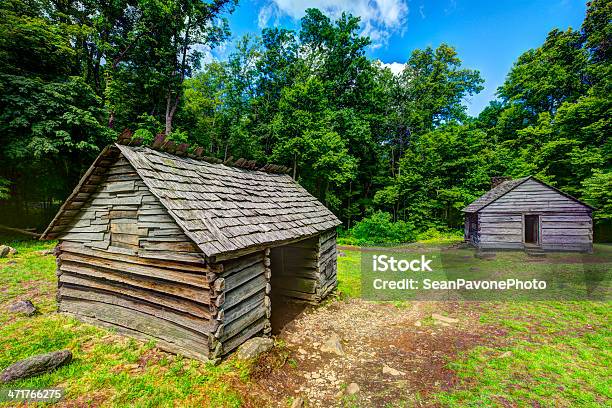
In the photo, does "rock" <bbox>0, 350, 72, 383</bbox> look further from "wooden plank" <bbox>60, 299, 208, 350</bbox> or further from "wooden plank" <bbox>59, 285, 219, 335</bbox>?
"wooden plank" <bbox>59, 285, 219, 335</bbox>

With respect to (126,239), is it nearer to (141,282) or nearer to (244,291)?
(141,282)

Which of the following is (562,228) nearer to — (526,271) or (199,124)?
(526,271)

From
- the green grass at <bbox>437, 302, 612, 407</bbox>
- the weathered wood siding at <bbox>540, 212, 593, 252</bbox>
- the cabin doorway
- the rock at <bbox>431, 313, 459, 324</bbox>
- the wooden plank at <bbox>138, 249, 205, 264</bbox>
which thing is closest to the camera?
the green grass at <bbox>437, 302, 612, 407</bbox>

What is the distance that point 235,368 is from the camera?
15.5 feet

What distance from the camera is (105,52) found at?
20.8 meters

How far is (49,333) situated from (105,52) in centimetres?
2401

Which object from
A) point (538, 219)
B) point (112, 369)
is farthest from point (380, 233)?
point (112, 369)

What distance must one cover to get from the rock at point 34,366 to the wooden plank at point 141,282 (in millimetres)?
1527

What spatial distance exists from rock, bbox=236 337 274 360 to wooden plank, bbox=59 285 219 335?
0.88m

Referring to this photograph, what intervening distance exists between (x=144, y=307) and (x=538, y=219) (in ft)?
70.3

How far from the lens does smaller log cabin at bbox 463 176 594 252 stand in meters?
15.5

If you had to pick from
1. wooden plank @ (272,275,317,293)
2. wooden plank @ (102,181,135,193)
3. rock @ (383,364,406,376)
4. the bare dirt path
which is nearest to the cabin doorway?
wooden plank @ (272,275,317,293)

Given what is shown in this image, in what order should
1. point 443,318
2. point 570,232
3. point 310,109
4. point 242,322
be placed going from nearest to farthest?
1. point 242,322
2. point 443,318
3. point 570,232
4. point 310,109

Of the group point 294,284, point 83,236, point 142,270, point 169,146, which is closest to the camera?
point 142,270
